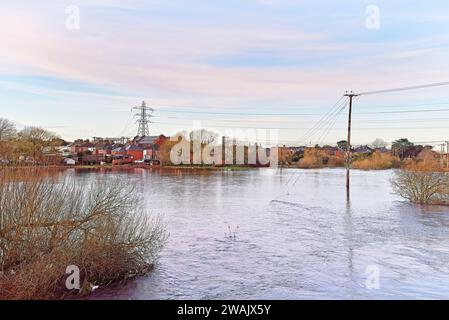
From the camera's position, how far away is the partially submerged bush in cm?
2462

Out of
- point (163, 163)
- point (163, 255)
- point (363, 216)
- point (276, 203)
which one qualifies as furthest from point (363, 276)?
point (163, 163)

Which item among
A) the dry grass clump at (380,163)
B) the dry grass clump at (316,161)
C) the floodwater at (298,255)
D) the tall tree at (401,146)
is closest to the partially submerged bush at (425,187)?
the floodwater at (298,255)

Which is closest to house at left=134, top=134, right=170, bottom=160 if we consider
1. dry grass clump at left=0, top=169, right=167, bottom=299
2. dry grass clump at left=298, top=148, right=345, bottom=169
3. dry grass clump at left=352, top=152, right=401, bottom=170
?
dry grass clump at left=298, top=148, right=345, bottom=169

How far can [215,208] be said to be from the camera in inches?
864

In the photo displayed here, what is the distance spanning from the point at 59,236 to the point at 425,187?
23618mm

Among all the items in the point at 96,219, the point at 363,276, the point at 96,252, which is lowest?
the point at 363,276

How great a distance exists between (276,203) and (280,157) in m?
59.8

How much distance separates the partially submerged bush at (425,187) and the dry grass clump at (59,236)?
21344 mm


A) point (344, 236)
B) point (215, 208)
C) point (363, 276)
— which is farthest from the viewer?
point (215, 208)

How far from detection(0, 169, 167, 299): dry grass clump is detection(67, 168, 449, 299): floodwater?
0.69 metres

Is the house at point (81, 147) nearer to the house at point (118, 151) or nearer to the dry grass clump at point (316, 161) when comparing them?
the house at point (118, 151)

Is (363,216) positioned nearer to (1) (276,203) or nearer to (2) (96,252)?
(1) (276,203)

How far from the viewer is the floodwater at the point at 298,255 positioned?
29.5 ft
